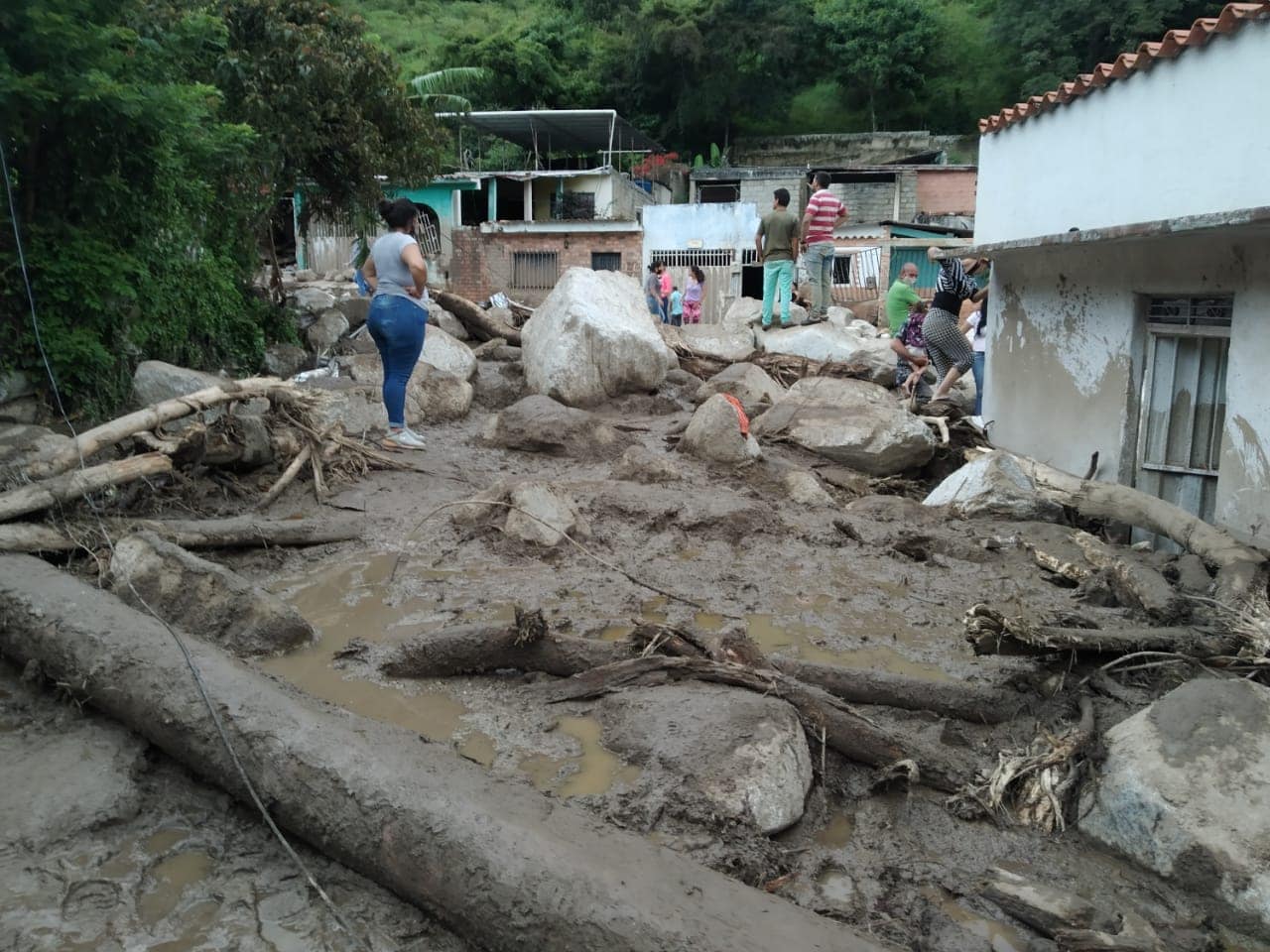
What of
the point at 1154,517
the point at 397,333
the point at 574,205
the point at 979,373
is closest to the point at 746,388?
the point at 979,373

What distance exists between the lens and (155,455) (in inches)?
234

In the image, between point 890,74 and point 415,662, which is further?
point 890,74

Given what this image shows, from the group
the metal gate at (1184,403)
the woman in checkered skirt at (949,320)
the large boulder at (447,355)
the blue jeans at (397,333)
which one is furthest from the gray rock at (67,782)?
the woman in checkered skirt at (949,320)

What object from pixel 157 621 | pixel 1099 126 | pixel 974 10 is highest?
pixel 974 10

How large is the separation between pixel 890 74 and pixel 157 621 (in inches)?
1697

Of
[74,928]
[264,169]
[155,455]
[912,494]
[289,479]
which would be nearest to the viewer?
[74,928]

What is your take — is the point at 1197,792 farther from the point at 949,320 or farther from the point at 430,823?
the point at 949,320

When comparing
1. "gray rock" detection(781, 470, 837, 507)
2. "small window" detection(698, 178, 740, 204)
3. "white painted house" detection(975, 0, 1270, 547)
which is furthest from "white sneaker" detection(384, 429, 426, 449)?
"small window" detection(698, 178, 740, 204)

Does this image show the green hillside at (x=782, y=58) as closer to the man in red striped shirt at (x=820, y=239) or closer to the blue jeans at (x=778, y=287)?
the man in red striped shirt at (x=820, y=239)

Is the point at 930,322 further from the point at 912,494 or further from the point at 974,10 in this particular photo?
the point at 974,10

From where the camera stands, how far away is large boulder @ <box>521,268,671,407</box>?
10.0 meters

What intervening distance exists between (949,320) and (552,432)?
462 centimetres

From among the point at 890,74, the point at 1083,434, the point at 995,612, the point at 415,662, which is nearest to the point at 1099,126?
the point at 1083,434

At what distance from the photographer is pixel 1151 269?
7.21m
